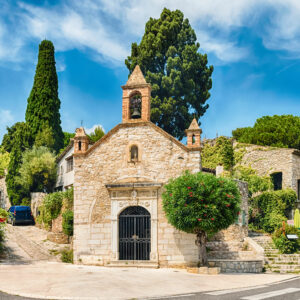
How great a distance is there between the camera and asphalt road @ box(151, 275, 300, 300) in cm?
1174

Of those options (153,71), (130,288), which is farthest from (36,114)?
(130,288)

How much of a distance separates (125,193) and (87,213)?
86.9 inches

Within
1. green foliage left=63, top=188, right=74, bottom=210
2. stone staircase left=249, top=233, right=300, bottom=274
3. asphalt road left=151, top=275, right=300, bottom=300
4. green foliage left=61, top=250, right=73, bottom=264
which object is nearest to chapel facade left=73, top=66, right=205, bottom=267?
green foliage left=61, top=250, right=73, bottom=264

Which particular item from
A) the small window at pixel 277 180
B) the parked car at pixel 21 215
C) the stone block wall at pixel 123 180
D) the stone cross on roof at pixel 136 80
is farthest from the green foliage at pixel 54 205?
the small window at pixel 277 180

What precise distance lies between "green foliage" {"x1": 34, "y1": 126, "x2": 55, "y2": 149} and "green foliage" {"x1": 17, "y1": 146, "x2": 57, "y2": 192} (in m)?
1.14

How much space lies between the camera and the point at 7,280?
14312 mm

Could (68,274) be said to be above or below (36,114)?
below

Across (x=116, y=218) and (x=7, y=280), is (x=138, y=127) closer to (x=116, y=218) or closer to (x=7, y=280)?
(x=116, y=218)

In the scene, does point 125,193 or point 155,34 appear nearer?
point 125,193

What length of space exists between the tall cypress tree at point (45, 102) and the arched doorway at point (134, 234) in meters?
20.1

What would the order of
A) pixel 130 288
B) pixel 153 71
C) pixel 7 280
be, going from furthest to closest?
pixel 153 71, pixel 7 280, pixel 130 288

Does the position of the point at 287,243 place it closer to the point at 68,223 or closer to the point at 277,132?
the point at 68,223


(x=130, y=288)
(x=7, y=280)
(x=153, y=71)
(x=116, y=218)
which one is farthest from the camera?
(x=153, y=71)

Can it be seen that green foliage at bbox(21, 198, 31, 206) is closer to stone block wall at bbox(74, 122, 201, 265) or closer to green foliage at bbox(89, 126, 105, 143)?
green foliage at bbox(89, 126, 105, 143)
